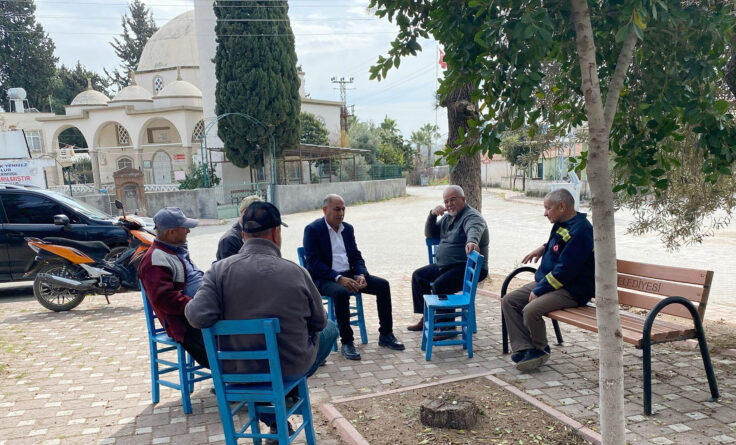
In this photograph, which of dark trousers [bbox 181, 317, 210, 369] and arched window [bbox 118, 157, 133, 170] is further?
arched window [bbox 118, 157, 133, 170]

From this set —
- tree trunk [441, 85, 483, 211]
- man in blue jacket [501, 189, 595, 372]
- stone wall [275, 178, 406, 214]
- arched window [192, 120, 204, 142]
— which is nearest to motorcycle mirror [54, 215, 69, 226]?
tree trunk [441, 85, 483, 211]

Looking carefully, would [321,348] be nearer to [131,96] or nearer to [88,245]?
[88,245]

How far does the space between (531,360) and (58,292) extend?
695cm

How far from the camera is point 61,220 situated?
8164 mm

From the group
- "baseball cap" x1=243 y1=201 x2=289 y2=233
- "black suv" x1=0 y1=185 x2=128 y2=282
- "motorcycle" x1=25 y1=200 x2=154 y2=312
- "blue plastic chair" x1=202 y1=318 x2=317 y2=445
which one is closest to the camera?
"blue plastic chair" x1=202 y1=318 x2=317 y2=445

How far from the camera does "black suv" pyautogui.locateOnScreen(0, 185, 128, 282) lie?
8102 mm

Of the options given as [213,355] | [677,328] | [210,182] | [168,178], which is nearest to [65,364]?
[213,355]

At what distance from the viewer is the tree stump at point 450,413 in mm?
3207

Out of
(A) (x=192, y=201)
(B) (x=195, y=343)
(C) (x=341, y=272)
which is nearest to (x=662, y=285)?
(C) (x=341, y=272)

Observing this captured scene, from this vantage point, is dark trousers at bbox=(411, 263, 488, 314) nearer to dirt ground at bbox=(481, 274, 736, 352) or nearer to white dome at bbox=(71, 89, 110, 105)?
→ dirt ground at bbox=(481, 274, 736, 352)

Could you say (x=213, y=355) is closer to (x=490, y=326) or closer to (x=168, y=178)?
(x=490, y=326)

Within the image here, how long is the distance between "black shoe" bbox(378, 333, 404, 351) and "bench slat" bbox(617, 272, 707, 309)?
84.8 inches

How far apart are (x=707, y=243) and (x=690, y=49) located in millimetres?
11831

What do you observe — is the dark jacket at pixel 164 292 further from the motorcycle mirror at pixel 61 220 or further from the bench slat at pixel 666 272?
the motorcycle mirror at pixel 61 220
